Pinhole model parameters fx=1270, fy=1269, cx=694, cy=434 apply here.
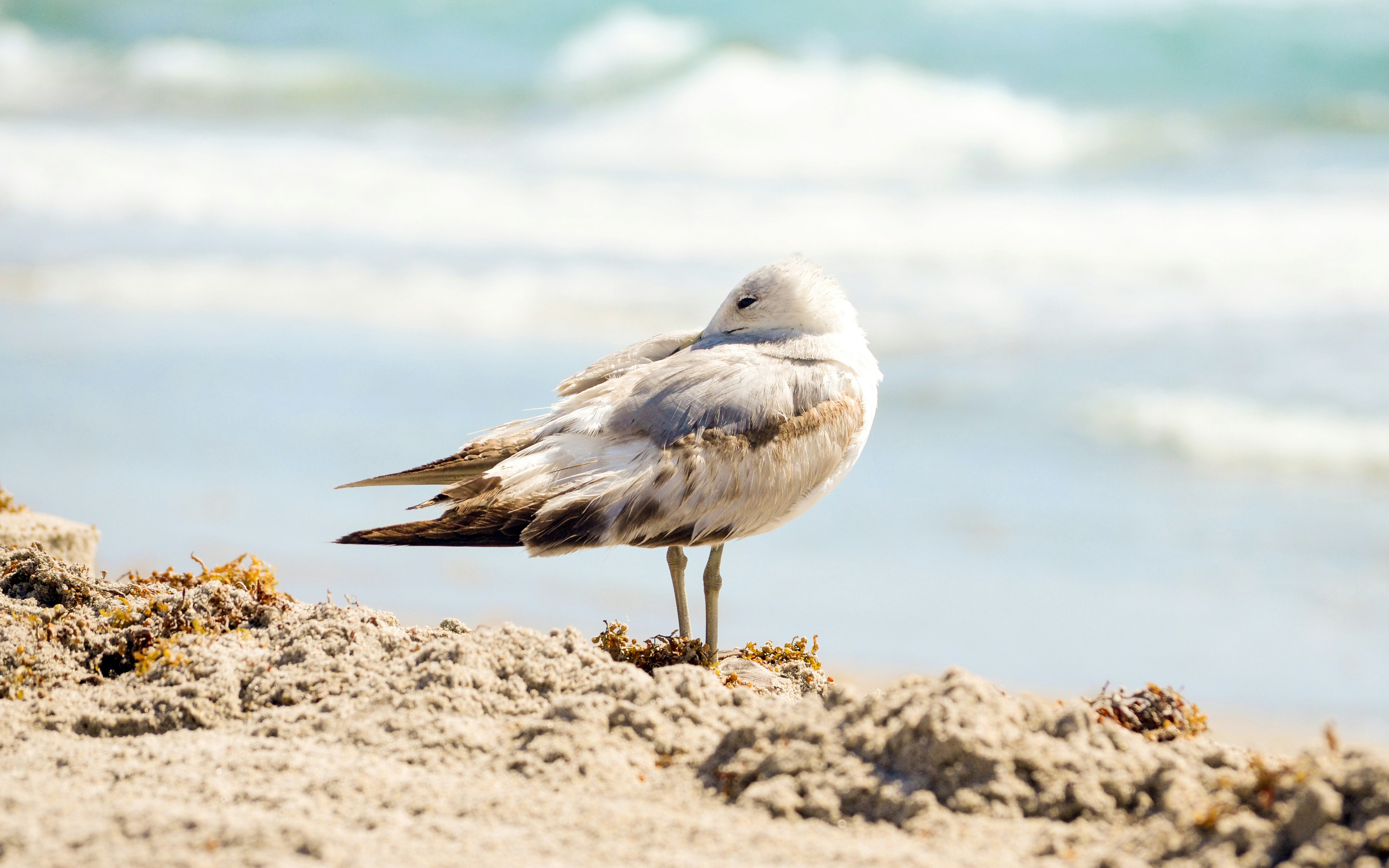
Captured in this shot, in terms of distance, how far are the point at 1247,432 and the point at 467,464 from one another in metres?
7.33

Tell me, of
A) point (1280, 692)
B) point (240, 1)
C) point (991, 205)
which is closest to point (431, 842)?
point (1280, 692)

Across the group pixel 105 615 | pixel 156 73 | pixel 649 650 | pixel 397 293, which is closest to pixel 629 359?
pixel 649 650

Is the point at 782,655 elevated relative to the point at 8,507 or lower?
lower

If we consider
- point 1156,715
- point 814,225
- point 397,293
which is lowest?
point 1156,715

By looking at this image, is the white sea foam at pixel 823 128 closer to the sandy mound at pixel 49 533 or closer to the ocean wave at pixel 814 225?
the ocean wave at pixel 814 225

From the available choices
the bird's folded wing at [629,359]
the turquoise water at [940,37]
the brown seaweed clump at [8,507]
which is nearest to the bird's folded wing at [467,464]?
the bird's folded wing at [629,359]

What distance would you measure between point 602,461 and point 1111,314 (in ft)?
32.8

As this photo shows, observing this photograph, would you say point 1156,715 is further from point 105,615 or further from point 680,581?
point 105,615

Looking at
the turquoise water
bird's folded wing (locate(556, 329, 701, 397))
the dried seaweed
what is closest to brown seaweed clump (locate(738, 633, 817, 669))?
the dried seaweed

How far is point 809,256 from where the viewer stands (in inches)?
611

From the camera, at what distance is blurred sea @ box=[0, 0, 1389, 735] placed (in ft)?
24.6

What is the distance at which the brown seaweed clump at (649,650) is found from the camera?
4.44 meters

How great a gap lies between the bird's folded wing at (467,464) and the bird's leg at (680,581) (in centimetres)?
71

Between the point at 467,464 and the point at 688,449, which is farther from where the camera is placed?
the point at 467,464
